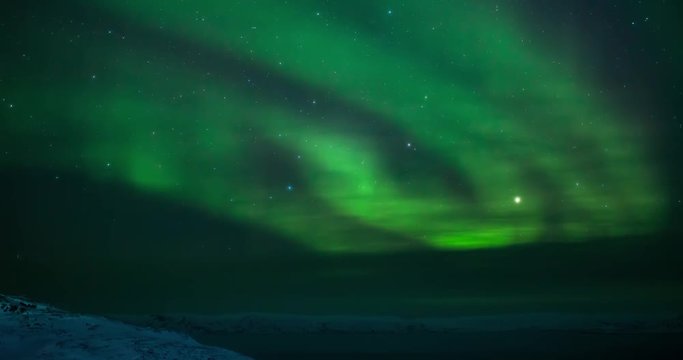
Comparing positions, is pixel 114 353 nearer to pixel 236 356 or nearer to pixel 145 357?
pixel 145 357

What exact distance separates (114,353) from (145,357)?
6.02ft

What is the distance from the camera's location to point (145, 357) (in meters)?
30.5

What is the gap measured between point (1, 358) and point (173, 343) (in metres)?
13.0

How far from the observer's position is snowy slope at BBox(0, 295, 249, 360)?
28578mm

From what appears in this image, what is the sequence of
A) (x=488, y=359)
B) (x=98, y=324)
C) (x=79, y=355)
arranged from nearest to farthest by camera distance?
(x=79, y=355) < (x=98, y=324) < (x=488, y=359)

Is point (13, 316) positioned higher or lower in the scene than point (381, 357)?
higher

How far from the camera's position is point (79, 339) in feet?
109

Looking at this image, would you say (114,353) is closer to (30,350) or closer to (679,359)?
(30,350)

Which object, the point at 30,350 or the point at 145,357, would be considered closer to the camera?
the point at 30,350

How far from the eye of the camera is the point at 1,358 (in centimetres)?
2614

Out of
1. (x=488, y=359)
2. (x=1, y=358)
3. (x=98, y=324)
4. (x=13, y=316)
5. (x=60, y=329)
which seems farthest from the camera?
(x=488, y=359)

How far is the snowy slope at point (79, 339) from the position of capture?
2858 centimetres

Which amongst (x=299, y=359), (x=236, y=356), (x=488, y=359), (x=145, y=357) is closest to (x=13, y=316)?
(x=145, y=357)

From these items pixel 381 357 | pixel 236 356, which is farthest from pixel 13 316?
pixel 381 357
